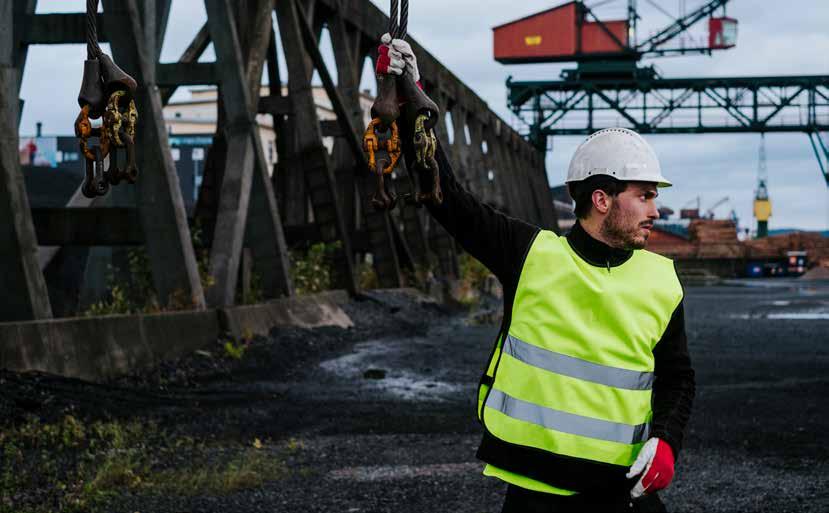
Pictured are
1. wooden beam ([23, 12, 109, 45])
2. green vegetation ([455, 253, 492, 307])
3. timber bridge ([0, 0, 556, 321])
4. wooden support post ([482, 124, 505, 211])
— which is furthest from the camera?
wooden support post ([482, 124, 505, 211])

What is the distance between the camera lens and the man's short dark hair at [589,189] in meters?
2.92

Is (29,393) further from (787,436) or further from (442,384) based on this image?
(787,436)

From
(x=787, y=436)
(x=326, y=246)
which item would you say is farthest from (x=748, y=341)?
(x=787, y=436)

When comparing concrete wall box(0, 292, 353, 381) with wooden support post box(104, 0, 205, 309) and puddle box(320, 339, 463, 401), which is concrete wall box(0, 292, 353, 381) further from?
puddle box(320, 339, 463, 401)

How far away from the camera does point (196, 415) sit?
6.86 meters

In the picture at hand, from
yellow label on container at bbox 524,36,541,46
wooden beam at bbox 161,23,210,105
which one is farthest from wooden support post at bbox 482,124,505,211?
yellow label on container at bbox 524,36,541,46

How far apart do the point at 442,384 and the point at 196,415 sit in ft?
8.53

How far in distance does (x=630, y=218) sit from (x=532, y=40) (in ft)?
153

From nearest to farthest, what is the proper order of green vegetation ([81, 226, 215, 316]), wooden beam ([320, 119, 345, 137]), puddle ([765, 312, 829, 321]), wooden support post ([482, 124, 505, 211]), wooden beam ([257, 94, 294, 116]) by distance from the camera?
green vegetation ([81, 226, 215, 316]) → wooden beam ([257, 94, 294, 116]) → wooden beam ([320, 119, 345, 137]) → puddle ([765, 312, 829, 321]) → wooden support post ([482, 124, 505, 211])

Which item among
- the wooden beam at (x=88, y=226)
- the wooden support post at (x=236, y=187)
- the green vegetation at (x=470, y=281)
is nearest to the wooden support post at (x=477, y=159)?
the green vegetation at (x=470, y=281)

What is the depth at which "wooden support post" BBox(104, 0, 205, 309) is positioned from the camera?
8.49 meters

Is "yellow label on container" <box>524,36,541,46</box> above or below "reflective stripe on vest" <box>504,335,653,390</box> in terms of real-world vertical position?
above

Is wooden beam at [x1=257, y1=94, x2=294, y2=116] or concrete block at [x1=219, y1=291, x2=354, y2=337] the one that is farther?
wooden beam at [x1=257, y1=94, x2=294, y2=116]

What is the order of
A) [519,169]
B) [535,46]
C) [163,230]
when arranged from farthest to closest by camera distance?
[535,46] → [519,169] → [163,230]
